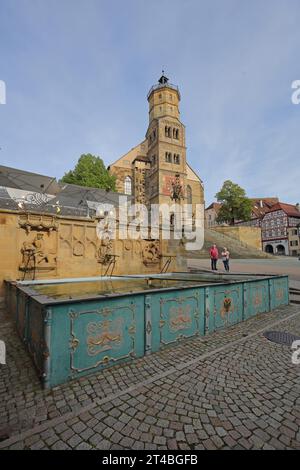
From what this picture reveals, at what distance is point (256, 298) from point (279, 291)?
160 cm

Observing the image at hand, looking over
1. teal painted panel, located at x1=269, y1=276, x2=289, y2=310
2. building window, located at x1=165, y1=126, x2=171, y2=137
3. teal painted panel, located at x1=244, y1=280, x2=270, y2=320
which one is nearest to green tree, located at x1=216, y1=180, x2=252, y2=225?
building window, located at x1=165, y1=126, x2=171, y2=137

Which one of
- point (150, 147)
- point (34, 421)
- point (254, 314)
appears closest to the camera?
point (34, 421)

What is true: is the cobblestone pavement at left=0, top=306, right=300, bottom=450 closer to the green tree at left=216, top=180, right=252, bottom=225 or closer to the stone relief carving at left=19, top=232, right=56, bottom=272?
the stone relief carving at left=19, top=232, right=56, bottom=272

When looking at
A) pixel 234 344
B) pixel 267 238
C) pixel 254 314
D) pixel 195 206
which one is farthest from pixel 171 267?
pixel 267 238

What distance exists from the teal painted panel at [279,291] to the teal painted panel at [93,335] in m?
5.28

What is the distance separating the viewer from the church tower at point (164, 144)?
38.3 m

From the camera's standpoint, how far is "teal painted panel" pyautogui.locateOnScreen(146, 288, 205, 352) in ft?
13.8

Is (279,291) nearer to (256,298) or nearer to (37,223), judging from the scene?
(256,298)

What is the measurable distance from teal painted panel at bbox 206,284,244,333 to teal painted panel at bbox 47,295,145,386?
6.38 ft

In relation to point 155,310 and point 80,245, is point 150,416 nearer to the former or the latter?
point 155,310

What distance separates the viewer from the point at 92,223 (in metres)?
12.1

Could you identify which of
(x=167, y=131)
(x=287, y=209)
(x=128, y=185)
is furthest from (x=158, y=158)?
(x=287, y=209)

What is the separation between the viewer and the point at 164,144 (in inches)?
1549
